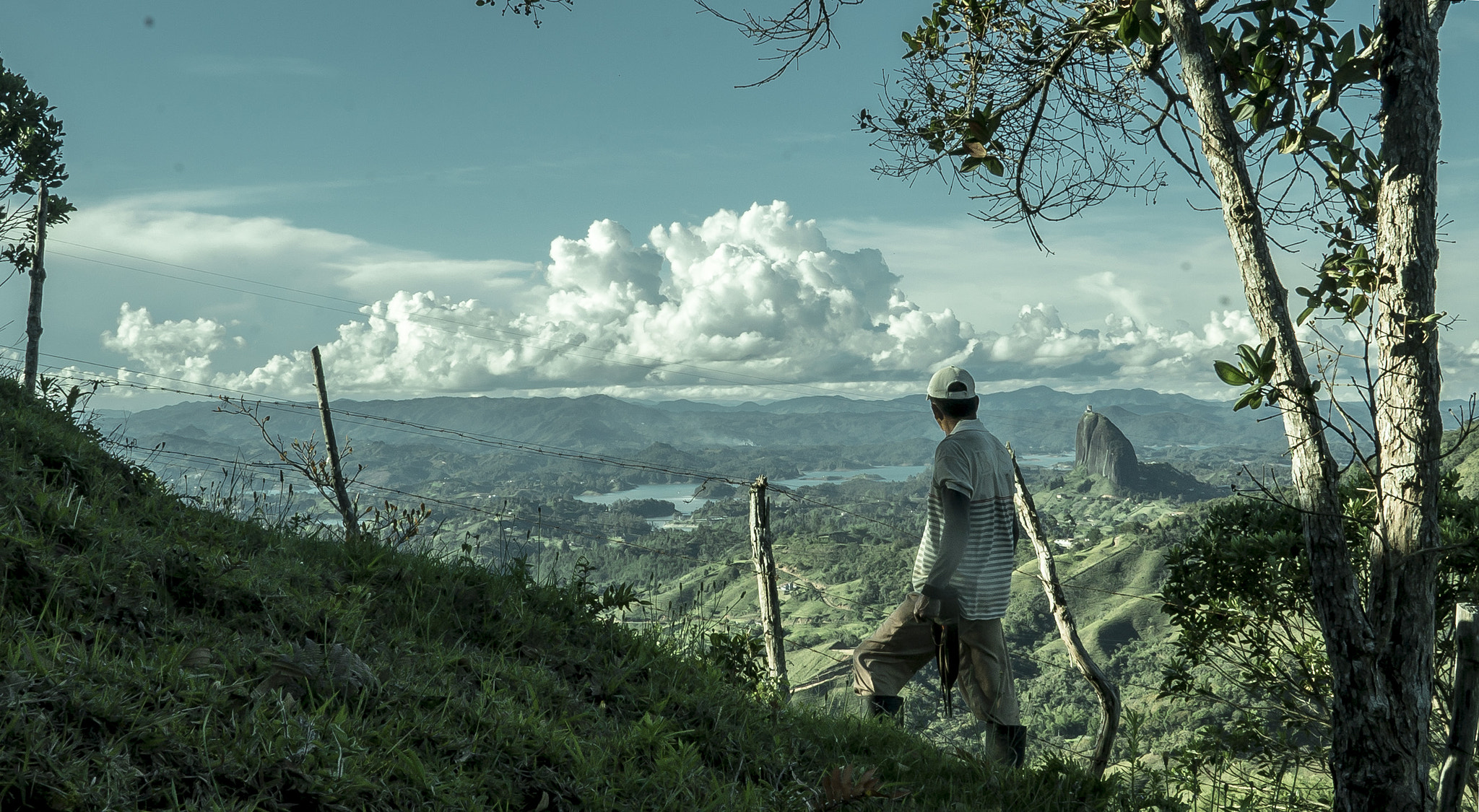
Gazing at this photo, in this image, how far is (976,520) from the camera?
442cm

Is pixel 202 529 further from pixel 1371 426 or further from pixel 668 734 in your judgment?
pixel 1371 426

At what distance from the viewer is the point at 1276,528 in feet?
17.7

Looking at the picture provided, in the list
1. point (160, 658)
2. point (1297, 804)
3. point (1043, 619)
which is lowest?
point (1043, 619)

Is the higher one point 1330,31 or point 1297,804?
point 1330,31

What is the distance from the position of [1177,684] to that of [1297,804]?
933mm

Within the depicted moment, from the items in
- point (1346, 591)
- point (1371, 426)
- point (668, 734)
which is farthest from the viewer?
point (1371, 426)

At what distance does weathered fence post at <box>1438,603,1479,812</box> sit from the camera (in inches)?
149

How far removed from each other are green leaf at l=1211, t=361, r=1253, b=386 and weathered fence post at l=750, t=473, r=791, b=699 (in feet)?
15.4

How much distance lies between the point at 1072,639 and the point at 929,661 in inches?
74.4

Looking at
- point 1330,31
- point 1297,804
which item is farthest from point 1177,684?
point 1330,31

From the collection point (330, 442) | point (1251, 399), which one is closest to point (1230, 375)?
point (1251, 399)

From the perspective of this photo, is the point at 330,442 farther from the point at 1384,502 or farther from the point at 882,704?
the point at 1384,502

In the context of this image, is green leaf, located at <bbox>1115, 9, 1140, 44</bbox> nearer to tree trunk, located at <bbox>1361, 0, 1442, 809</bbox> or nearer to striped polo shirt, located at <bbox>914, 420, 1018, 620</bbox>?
tree trunk, located at <bbox>1361, 0, 1442, 809</bbox>

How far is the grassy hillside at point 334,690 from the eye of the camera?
2.19 m
